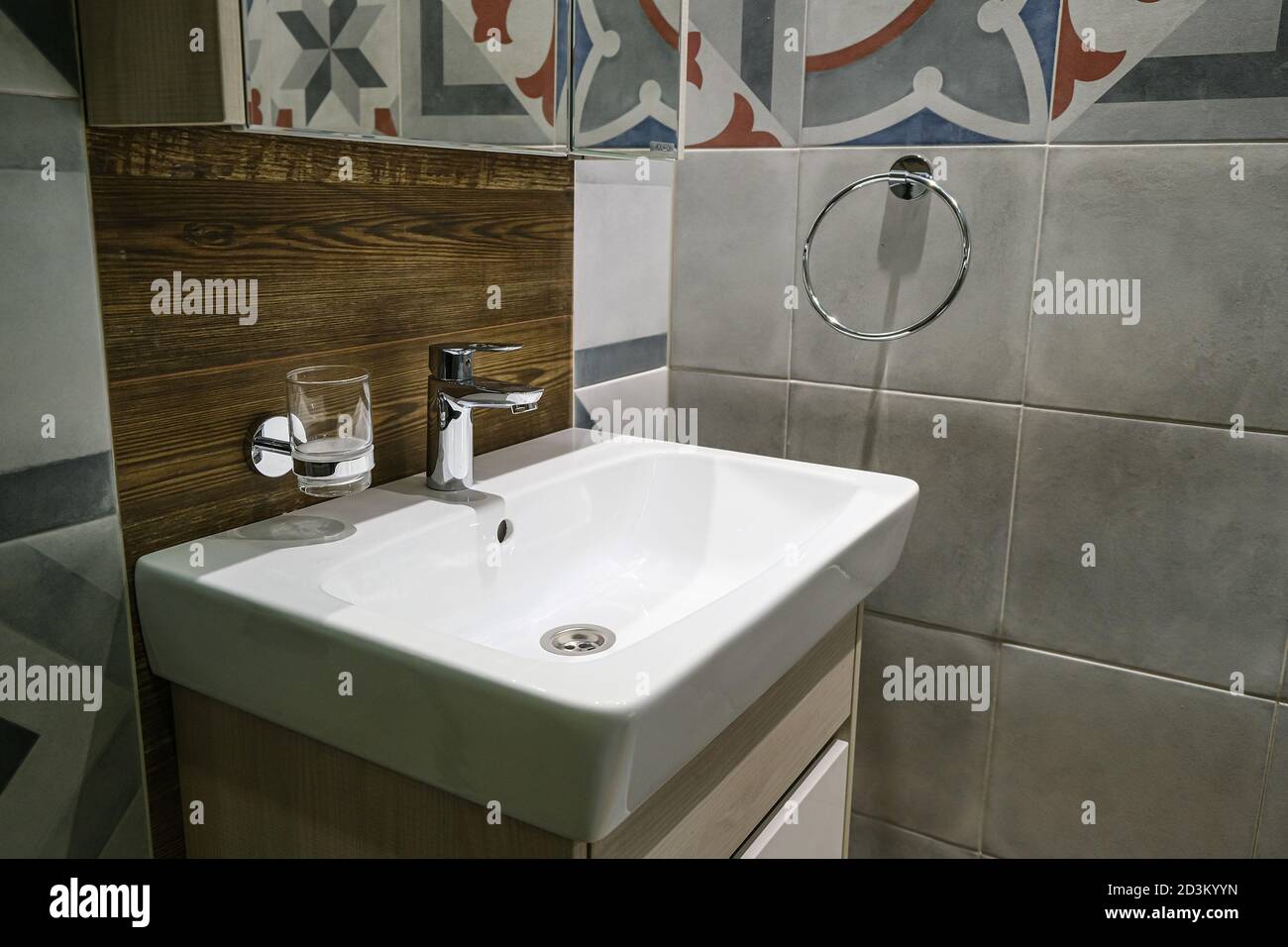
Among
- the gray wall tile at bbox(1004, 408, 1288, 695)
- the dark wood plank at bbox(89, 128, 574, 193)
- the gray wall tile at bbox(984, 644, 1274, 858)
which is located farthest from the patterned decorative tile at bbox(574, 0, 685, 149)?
the gray wall tile at bbox(984, 644, 1274, 858)

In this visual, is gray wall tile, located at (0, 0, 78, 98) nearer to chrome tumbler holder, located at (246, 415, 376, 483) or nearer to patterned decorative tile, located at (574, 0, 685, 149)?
chrome tumbler holder, located at (246, 415, 376, 483)

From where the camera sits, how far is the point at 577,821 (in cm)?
65

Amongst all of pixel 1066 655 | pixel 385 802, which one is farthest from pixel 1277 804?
pixel 385 802

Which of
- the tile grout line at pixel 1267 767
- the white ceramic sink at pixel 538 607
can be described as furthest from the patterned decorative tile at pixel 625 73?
the tile grout line at pixel 1267 767

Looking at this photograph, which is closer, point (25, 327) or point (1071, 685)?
point (25, 327)

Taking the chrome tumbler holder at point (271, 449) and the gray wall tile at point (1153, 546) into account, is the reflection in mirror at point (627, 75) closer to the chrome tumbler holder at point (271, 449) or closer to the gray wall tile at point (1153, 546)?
the chrome tumbler holder at point (271, 449)

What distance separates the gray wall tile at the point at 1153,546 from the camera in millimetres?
1221

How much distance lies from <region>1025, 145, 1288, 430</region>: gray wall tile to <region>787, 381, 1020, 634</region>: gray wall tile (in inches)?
5.0

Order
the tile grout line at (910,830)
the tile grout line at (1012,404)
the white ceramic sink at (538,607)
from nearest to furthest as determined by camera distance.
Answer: the white ceramic sink at (538,607) → the tile grout line at (1012,404) → the tile grout line at (910,830)

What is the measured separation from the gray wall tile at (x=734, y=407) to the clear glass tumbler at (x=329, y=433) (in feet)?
2.49

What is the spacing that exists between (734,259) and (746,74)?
0.26 m
